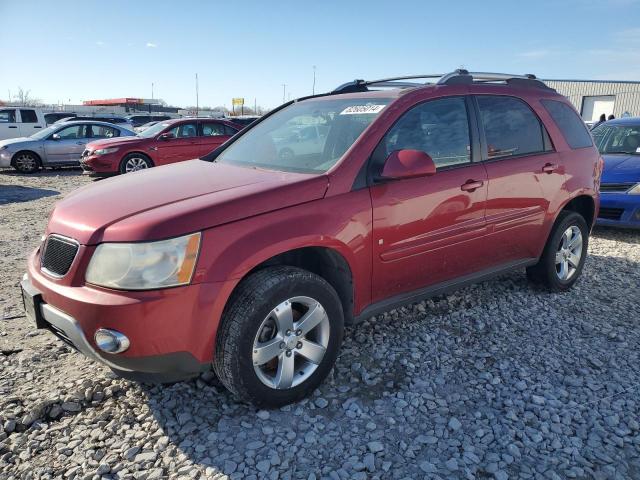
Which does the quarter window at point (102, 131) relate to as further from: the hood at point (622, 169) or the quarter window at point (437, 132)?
the quarter window at point (437, 132)

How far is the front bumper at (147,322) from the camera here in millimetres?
2281

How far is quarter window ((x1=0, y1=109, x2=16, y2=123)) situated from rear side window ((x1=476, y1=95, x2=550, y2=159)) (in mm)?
17399

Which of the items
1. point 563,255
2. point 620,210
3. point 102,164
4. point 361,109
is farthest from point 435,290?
point 102,164

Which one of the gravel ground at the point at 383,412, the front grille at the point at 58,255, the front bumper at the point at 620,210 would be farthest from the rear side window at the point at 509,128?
the front bumper at the point at 620,210

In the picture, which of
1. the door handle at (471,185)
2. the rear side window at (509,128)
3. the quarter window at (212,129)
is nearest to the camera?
the door handle at (471,185)

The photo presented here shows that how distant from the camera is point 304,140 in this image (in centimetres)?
354

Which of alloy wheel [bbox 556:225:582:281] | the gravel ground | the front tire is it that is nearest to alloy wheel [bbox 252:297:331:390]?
the front tire

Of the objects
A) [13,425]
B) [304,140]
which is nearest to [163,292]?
[13,425]

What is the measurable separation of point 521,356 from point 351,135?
1891 millimetres

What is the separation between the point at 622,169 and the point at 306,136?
16.9ft

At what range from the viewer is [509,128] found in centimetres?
391

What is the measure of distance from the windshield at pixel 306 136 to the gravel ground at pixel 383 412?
134 cm

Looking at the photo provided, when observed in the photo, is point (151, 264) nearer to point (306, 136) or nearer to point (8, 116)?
point (306, 136)

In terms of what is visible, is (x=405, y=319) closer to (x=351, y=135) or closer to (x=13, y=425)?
(x=351, y=135)
